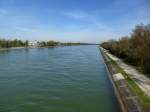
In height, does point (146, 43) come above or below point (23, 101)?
above

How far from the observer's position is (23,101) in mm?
11742

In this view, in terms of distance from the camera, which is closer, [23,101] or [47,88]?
[23,101]

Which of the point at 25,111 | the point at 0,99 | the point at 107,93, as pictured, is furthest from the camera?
the point at 107,93

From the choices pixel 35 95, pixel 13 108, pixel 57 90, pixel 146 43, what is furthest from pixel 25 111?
pixel 146 43

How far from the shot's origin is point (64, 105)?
11109 millimetres

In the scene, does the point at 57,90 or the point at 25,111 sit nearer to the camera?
the point at 25,111

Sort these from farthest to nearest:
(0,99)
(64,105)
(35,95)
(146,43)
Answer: (146,43), (35,95), (0,99), (64,105)

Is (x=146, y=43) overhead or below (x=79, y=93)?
overhead

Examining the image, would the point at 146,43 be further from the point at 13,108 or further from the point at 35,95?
the point at 13,108

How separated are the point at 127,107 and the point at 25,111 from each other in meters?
5.53

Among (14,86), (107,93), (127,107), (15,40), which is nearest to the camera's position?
(127,107)

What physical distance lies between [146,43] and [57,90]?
1143 cm

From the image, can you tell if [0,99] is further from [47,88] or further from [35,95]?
[47,88]

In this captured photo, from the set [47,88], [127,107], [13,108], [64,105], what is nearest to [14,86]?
[47,88]
